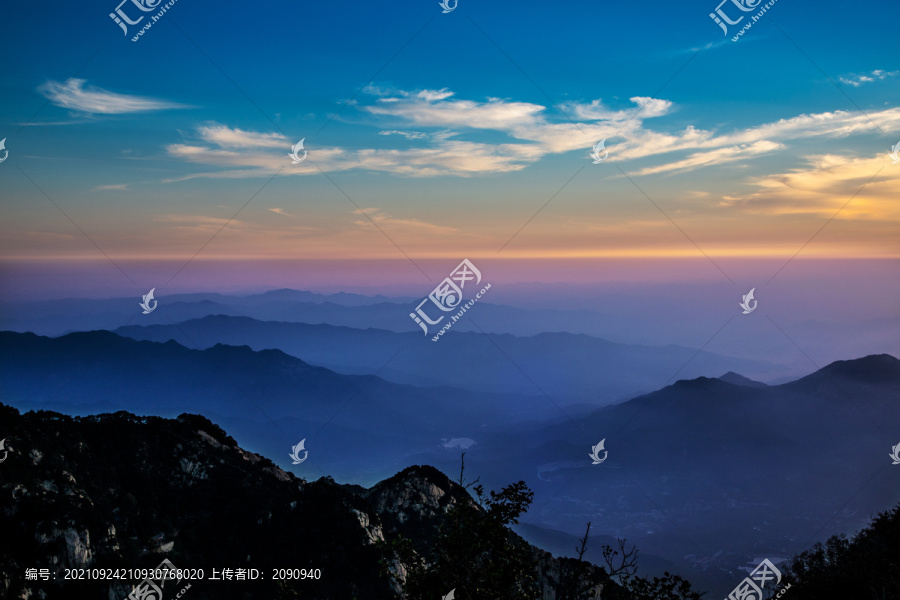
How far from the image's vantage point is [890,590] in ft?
74.4

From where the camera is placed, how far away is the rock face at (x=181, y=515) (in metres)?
28.4

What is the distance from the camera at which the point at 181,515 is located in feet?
125

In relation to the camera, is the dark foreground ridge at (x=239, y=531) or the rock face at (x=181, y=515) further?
the rock face at (x=181, y=515)

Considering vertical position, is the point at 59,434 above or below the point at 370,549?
above

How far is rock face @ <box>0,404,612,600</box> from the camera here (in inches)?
1117

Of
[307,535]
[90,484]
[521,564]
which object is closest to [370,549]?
[307,535]

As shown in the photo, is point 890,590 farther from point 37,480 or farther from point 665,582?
point 37,480

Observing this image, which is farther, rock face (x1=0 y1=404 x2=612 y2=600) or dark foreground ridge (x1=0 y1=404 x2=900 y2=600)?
rock face (x1=0 y1=404 x2=612 y2=600)

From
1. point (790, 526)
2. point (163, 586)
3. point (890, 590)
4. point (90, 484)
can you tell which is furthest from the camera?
point (790, 526)

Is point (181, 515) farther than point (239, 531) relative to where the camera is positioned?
No

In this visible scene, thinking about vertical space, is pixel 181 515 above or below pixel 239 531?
above

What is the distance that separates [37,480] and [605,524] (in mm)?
194173

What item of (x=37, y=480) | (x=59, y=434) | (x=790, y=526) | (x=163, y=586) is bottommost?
(x=790, y=526)

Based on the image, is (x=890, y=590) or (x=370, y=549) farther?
(x=370, y=549)
